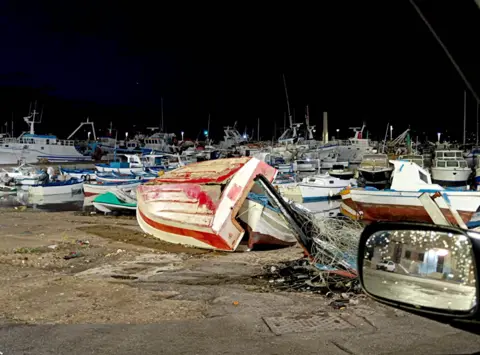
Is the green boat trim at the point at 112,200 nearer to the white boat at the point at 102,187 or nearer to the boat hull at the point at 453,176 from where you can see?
the white boat at the point at 102,187

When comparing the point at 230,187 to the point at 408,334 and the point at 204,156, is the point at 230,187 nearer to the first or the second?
the point at 408,334

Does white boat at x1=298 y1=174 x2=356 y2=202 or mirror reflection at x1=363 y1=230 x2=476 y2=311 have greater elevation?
mirror reflection at x1=363 y1=230 x2=476 y2=311

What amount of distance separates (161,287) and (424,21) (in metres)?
6.11

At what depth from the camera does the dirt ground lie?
6156mm

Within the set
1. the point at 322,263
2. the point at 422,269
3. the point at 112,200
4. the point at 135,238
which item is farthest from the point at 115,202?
A: the point at 422,269

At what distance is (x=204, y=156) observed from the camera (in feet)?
179

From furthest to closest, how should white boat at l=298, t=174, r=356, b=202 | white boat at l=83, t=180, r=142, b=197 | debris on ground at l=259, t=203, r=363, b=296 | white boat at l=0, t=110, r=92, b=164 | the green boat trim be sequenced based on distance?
1. white boat at l=0, t=110, r=92, b=164
2. white boat at l=83, t=180, r=142, b=197
3. white boat at l=298, t=174, r=356, b=202
4. the green boat trim
5. debris on ground at l=259, t=203, r=363, b=296

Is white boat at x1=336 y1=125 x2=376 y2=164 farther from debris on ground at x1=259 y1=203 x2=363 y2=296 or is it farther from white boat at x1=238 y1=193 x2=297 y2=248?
debris on ground at x1=259 y1=203 x2=363 y2=296

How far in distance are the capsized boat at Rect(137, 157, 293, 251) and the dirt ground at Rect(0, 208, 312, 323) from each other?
402 millimetres

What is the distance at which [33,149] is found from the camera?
189 feet

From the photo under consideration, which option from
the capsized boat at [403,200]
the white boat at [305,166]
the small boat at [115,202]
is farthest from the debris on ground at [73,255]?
the white boat at [305,166]

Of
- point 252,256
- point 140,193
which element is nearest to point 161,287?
point 252,256

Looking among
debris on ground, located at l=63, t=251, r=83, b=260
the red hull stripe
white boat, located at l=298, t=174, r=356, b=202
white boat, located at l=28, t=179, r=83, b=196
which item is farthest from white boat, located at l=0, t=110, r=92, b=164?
debris on ground, located at l=63, t=251, r=83, b=260

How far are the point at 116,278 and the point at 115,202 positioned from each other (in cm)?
1472
